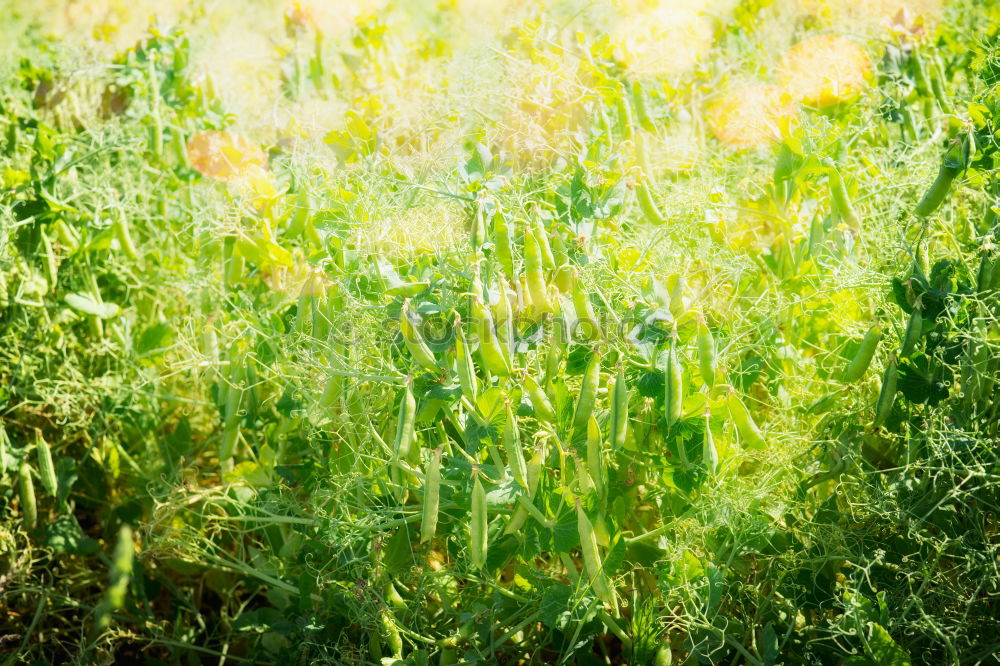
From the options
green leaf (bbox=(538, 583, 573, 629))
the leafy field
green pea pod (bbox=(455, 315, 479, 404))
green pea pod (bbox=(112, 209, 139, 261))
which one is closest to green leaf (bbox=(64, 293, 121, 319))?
the leafy field

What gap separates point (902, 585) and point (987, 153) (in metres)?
0.68

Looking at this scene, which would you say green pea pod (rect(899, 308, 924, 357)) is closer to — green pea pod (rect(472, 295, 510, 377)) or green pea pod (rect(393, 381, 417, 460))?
green pea pod (rect(472, 295, 510, 377))

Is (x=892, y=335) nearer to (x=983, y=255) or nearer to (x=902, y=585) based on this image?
(x=983, y=255)

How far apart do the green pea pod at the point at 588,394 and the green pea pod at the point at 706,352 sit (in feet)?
0.47

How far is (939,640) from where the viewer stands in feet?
4.27

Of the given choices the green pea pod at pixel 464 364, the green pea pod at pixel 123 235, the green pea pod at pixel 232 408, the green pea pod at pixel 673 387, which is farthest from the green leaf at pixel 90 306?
the green pea pod at pixel 673 387

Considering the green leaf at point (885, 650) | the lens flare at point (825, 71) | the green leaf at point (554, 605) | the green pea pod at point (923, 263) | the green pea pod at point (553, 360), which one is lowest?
the green leaf at point (554, 605)

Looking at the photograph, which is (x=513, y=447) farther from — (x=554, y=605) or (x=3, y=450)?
(x=3, y=450)

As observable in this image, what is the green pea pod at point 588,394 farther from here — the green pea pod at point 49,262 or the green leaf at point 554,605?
the green pea pod at point 49,262

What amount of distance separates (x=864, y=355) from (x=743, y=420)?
0.26m

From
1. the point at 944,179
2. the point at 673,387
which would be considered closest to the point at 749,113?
the point at 944,179

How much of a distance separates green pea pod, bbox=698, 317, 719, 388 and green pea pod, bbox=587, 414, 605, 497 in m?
0.17

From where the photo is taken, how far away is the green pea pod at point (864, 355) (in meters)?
1.34

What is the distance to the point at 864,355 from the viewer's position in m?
1.36
